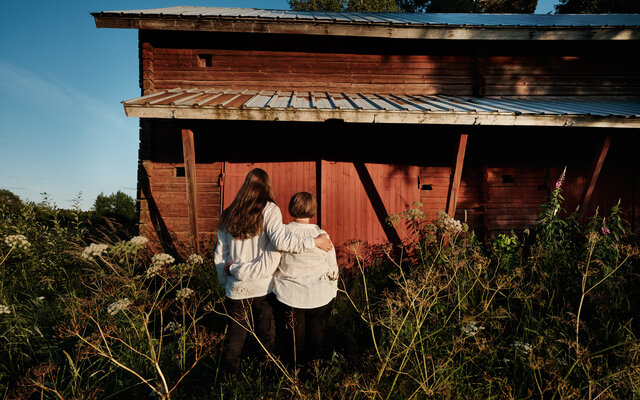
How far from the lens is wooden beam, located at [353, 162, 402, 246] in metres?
5.82

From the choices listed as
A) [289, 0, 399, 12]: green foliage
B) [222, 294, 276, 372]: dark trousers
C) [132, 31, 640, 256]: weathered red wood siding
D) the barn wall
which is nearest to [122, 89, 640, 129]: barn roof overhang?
[132, 31, 640, 256]: weathered red wood siding

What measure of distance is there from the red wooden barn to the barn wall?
0.03m

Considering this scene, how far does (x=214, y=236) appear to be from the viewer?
18.7ft

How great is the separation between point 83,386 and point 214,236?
3.22 m

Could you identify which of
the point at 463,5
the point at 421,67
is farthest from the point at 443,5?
the point at 421,67

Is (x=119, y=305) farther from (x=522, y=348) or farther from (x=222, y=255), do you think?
(x=522, y=348)

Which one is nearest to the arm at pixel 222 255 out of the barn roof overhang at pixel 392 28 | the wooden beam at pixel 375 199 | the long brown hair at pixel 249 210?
the long brown hair at pixel 249 210

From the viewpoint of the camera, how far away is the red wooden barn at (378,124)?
19.0ft

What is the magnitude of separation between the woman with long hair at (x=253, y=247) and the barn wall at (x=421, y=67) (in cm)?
455

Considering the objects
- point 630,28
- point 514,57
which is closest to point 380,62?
point 514,57

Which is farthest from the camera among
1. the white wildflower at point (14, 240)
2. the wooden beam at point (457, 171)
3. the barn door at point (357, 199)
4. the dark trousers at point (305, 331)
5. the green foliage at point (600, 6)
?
the green foliage at point (600, 6)

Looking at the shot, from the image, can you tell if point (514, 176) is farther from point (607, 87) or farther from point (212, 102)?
point (212, 102)

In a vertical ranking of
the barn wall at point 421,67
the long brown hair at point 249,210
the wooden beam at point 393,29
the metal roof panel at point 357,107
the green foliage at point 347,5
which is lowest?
the long brown hair at point 249,210

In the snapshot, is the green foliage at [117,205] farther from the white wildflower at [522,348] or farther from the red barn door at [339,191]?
the white wildflower at [522,348]
